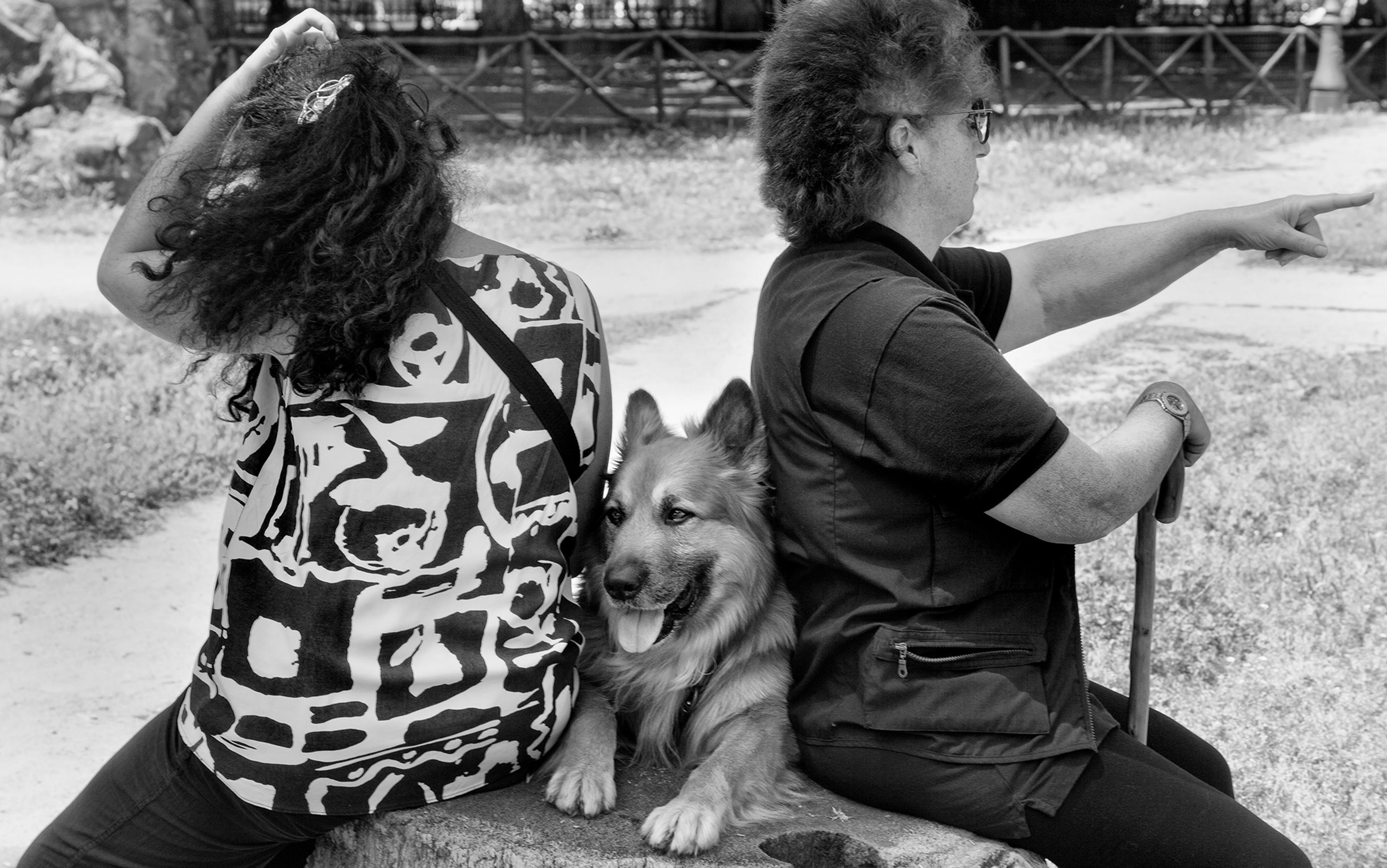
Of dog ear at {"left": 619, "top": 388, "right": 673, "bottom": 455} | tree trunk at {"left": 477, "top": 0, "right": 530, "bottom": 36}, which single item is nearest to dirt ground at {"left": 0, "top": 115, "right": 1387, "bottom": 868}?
dog ear at {"left": 619, "top": 388, "right": 673, "bottom": 455}

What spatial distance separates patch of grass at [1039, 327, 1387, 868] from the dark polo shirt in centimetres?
194

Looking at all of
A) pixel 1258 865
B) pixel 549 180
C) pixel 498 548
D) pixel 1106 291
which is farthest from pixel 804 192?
pixel 549 180

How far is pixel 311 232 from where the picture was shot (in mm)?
2469

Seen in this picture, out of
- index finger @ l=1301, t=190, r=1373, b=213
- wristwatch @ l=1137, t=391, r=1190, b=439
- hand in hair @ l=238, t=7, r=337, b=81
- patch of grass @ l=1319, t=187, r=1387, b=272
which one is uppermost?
hand in hair @ l=238, t=7, r=337, b=81

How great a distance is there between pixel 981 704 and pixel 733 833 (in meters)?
0.54

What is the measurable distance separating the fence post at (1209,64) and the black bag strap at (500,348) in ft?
63.5

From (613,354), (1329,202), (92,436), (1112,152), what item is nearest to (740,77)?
(1112,152)

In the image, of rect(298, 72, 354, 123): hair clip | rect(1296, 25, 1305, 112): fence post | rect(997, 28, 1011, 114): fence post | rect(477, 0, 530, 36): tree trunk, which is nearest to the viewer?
rect(298, 72, 354, 123): hair clip

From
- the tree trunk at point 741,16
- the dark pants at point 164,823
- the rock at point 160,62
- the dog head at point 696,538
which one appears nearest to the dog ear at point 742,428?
the dog head at point 696,538

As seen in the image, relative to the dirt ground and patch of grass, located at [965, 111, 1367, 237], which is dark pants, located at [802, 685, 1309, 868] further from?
patch of grass, located at [965, 111, 1367, 237]

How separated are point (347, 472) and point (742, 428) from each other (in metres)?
0.82

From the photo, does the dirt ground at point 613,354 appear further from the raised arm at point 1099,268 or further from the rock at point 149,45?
the rock at point 149,45

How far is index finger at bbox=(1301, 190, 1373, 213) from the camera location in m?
3.22

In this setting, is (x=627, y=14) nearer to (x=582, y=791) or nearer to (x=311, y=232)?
(x=311, y=232)
